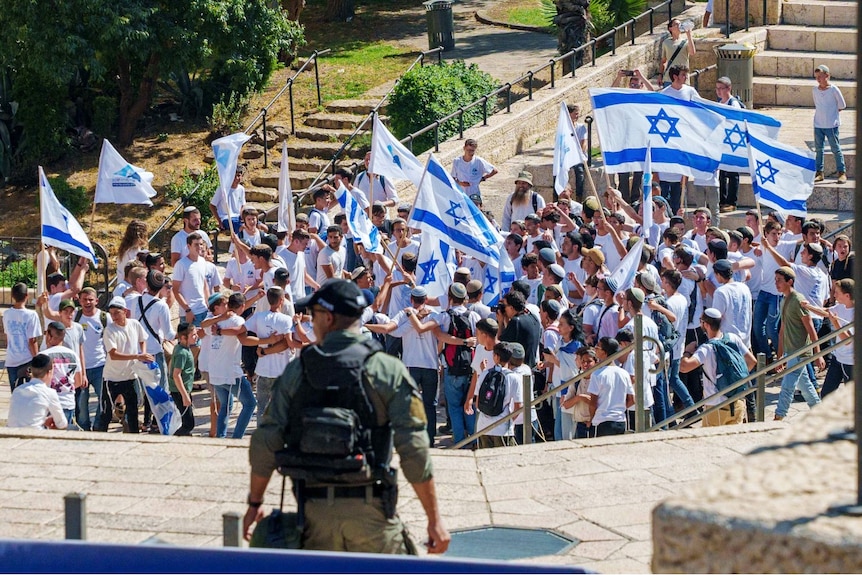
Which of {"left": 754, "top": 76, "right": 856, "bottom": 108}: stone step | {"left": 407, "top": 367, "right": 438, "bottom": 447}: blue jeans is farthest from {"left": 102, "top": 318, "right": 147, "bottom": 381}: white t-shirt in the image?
{"left": 754, "top": 76, "right": 856, "bottom": 108}: stone step

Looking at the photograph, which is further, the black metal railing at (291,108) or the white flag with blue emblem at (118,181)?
the black metal railing at (291,108)

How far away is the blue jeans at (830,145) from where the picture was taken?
61.8 ft

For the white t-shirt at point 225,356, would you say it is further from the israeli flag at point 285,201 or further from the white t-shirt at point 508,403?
the israeli flag at point 285,201

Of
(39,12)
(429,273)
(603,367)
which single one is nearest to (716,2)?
(39,12)

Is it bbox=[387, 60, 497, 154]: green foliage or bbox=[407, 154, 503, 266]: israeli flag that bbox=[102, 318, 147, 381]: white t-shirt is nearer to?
bbox=[407, 154, 503, 266]: israeli flag

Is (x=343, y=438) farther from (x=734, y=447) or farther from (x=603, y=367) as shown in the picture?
(x=603, y=367)

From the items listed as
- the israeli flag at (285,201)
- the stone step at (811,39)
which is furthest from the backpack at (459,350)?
the stone step at (811,39)

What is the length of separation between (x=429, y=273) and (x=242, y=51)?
12.9 meters

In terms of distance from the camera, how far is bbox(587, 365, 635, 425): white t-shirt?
1062 cm

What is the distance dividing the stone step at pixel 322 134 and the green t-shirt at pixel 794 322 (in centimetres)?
1254

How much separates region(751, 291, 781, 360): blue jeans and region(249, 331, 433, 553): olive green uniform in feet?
28.7

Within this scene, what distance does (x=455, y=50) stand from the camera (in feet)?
93.2

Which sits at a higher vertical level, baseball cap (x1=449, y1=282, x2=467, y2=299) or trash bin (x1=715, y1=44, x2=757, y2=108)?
trash bin (x1=715, y1=44, x2=757, y2=108)

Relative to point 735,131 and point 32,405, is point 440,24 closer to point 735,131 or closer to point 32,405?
point 735,131
